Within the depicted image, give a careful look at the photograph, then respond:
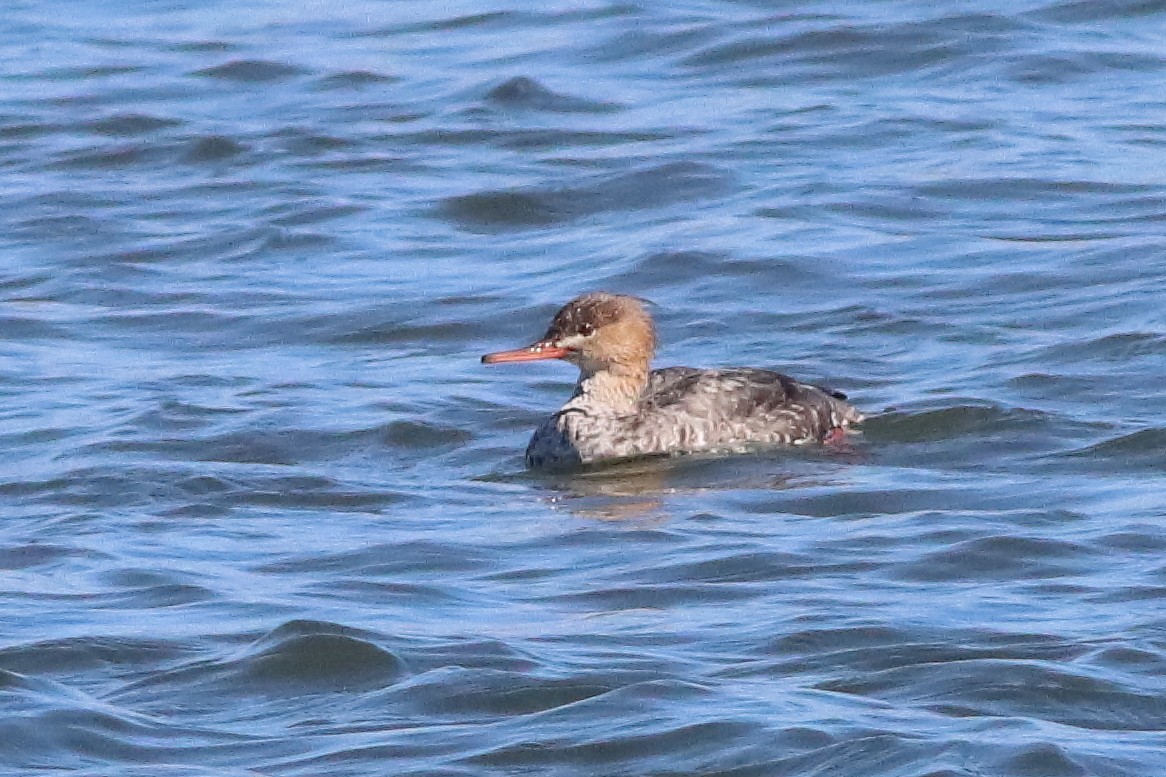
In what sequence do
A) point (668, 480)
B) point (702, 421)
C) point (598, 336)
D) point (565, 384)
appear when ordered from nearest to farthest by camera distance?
1. point (668, 480)
2. point (702, 421)
3. point (598, 336)
4. point (565, 384)

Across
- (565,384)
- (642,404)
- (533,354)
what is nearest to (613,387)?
(642,404)

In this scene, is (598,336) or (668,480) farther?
(598,336)

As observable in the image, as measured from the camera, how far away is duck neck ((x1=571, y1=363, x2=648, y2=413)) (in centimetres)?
1231

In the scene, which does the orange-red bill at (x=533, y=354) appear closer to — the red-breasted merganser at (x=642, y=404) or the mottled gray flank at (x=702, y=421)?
the red-breasted merganser at (x=642, y=404)

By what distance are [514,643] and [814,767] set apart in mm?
1547

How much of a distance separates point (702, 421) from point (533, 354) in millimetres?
786

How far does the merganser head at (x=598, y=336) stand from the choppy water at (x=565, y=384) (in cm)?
50

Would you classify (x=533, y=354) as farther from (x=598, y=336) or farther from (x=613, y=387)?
(x=613, y=387)

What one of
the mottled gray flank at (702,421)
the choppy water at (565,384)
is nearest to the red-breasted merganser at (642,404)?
the mottled gray flank at (702,421)

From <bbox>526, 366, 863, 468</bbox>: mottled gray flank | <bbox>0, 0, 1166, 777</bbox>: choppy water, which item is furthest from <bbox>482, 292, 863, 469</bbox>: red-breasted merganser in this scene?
<bbox>0, 0, 1166, 777</bbox>: choppy water

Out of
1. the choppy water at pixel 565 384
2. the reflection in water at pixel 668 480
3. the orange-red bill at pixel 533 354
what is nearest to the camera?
the choppy water at pixel 565 384

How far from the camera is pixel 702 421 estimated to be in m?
12.1

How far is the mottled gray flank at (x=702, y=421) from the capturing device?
11.9 metres

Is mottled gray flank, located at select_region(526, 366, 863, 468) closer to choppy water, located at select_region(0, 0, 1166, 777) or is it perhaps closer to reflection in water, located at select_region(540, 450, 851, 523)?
reflection in water, located at select_region(540, 450, 851, 523)
